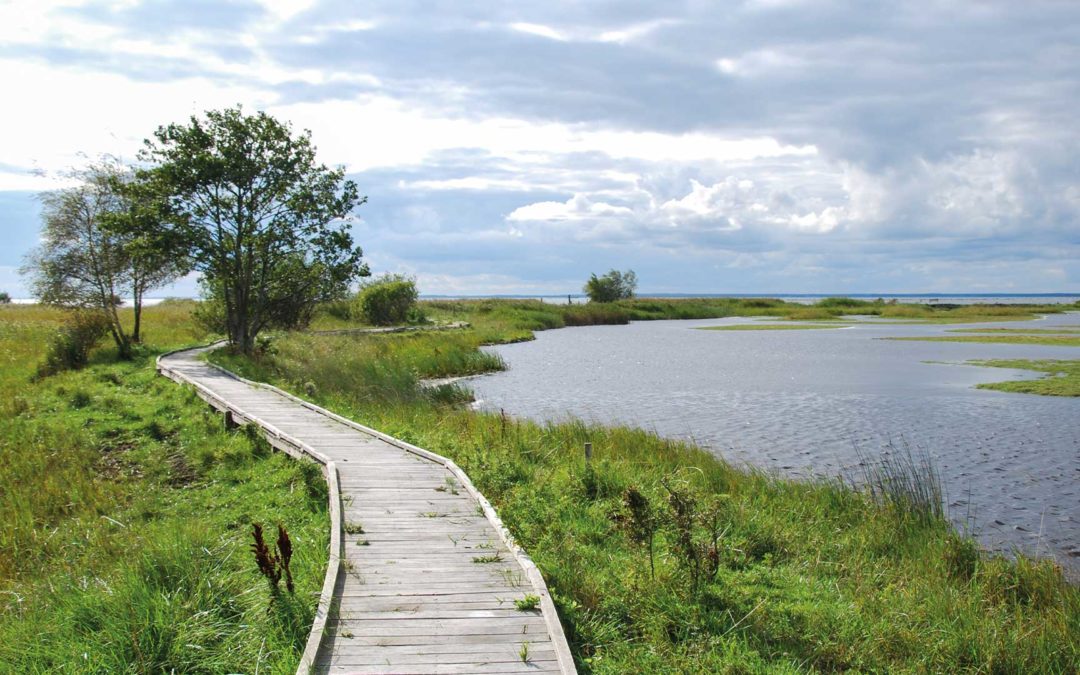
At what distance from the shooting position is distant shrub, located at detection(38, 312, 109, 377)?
79.0ft

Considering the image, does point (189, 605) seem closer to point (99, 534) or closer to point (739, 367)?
point (99, 534)

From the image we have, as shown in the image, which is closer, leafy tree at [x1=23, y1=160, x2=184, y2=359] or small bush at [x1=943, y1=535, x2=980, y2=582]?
small bush at [x1=943, y1=535, x2=980, y2=582]

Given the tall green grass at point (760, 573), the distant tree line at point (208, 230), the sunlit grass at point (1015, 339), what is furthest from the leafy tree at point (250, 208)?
the sunlit grass at point (1015, 339)

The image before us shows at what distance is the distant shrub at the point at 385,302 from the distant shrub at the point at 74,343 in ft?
79.5

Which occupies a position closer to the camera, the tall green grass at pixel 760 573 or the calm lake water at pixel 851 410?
the tall green grass at pixel 760 573

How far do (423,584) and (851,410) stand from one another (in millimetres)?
17214

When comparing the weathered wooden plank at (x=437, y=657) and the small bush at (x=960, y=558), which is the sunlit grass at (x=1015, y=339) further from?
the weathered wooden plank at (x=437, y=657)

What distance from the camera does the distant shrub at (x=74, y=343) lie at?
2409cm

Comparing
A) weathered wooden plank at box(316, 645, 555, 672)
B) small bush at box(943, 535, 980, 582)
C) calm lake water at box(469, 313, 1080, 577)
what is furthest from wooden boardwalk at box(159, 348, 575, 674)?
calm lake water at box(469, 313, 1080, 577)

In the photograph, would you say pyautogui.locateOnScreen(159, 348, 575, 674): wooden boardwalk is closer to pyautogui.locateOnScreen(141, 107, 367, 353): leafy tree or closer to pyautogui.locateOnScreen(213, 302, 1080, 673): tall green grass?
pyautogui.locateOnScreen(213, 302, 1080, 673): tall green grass

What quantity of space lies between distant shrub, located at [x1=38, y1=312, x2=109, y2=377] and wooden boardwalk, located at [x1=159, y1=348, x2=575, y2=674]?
1689 centimetres

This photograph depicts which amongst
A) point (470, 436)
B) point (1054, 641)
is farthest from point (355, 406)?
point (1054, 641)

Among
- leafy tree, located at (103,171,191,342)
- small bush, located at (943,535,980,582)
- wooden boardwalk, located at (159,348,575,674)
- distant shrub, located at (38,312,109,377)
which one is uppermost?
leafy tree, located at (103,171,191,342)

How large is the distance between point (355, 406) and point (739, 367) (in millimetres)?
18863
